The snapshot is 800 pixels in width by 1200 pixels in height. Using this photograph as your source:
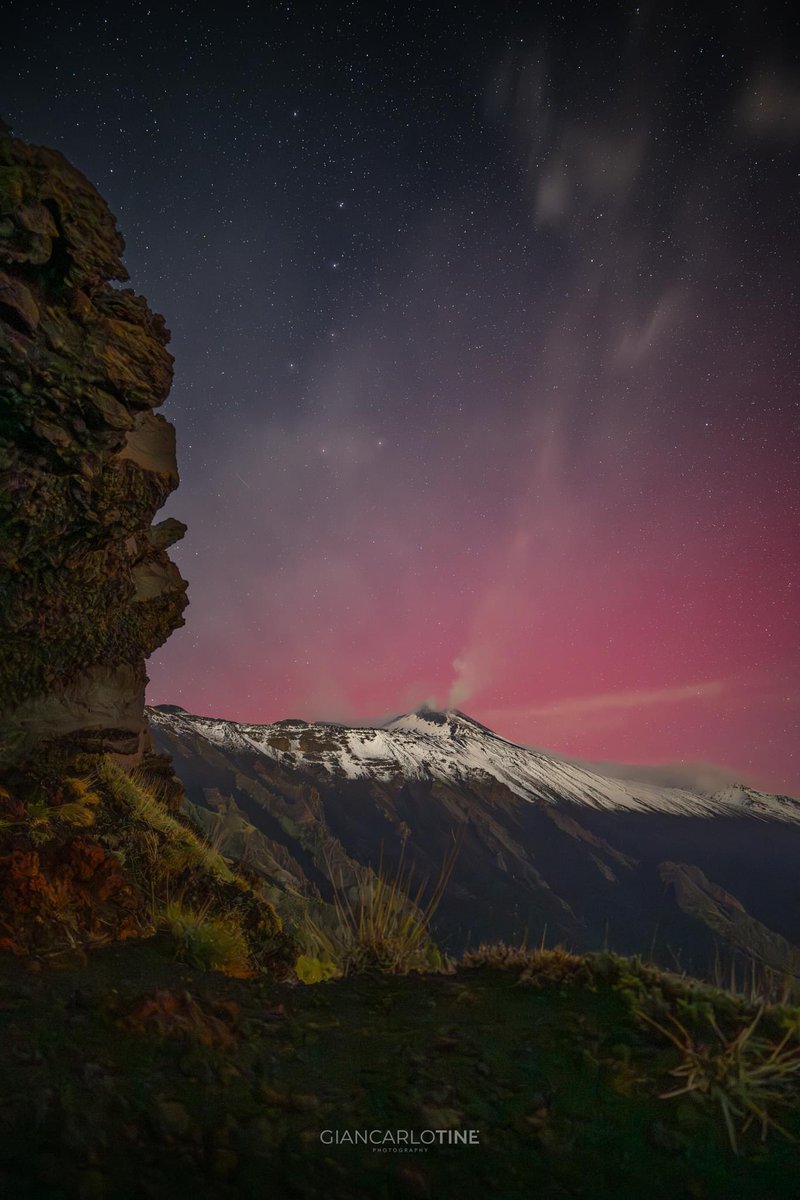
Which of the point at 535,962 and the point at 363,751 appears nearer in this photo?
the point at 535,962

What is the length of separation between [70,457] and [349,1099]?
7.41 meters

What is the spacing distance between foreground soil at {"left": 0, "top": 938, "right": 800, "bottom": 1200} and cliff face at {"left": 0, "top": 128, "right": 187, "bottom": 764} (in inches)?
231

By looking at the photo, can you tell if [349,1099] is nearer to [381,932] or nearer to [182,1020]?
[182,1020]

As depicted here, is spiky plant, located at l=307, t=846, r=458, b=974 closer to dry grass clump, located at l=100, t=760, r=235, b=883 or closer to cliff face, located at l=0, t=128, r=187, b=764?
dry grass clump, located at l=100, t=760, r=235, b=883

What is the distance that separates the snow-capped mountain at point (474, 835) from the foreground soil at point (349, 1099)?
90221mm

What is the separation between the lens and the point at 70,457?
7.21 metres

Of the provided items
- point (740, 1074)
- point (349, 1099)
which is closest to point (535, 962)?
point (740, 1074)

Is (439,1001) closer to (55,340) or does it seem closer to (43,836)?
(43,836)

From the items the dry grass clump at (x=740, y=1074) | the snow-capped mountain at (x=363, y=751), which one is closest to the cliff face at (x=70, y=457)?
the dry grass clump at (x=740, y=1074)

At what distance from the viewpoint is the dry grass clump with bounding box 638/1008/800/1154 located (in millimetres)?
2436

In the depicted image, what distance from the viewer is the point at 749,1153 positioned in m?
2.28

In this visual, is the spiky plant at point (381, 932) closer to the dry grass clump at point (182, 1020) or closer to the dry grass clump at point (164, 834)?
the dry grass clump at point (182, 1020)

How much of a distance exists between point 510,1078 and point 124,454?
357 inches

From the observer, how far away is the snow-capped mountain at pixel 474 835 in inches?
4232
